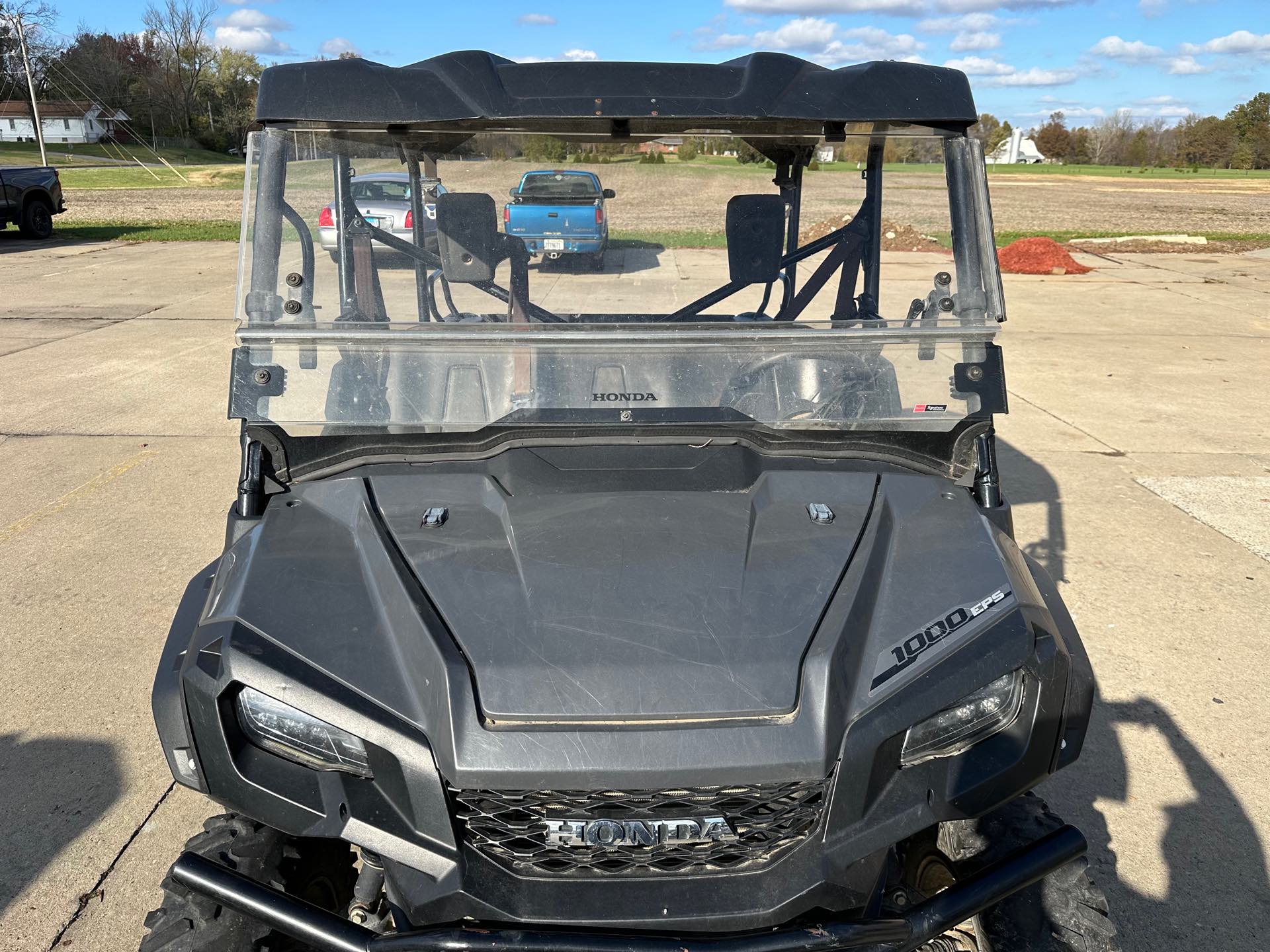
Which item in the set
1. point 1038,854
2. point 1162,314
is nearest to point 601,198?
point 1038,854

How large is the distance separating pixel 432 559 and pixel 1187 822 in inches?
95.7

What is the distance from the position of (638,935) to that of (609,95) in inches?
65.5

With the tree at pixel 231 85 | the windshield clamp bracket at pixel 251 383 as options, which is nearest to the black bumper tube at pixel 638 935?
the windshield clamp bracket at pixel 251 383

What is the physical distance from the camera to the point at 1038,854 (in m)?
1.67

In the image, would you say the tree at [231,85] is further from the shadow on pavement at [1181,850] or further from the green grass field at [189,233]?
the shadow on pavement at [1181,850]

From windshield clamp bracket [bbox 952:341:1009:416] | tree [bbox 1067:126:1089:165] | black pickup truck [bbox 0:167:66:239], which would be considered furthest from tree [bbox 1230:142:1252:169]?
windshield clamp bracket [bbox 952:341:1009:416]

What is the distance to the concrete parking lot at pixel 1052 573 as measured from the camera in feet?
9.14

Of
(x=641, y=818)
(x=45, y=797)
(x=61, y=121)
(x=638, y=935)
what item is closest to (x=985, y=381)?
(x=641, y=818)

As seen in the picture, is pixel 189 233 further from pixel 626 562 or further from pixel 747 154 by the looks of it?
pixel 626 562

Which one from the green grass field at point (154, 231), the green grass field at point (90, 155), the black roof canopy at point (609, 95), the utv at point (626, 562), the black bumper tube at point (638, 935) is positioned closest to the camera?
the black bumper tube at point (638, 935)

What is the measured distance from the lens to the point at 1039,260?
1566cm

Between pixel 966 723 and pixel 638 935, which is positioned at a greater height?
pixel 966 723

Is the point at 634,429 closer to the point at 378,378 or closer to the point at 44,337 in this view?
the point at 378,378

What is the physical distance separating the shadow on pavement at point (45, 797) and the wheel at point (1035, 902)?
2248 mm
